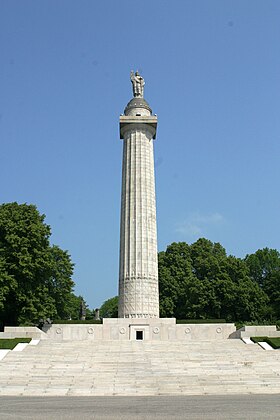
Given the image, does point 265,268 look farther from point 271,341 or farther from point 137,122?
point 271,341

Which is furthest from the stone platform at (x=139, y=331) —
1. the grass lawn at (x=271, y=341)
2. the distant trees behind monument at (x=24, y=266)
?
the grass lawn at (x=271, y=341)

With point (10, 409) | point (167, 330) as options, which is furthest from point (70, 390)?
point (167, 330)

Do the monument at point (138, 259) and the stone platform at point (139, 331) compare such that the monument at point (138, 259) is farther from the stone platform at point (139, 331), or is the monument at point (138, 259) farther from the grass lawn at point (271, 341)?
the grass lawn at point (271, 341)

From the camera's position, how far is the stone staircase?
600 inches

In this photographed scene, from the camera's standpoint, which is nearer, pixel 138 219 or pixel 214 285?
pixel 138 219

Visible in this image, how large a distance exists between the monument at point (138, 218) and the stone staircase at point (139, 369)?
25.1 ft

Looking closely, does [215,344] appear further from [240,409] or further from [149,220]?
[240,409]

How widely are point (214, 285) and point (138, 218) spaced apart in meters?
14.1

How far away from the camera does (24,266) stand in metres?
32.6

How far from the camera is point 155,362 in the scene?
20.1m

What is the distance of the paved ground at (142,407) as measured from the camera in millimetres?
10695

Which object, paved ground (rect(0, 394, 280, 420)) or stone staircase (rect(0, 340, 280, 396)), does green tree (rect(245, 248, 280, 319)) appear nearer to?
stone staircase (rect(0, 340, 280, 396))

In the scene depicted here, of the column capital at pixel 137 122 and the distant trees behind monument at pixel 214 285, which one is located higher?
the column capital at pixel 137 122

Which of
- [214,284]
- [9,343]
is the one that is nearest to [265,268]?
[214,284]
